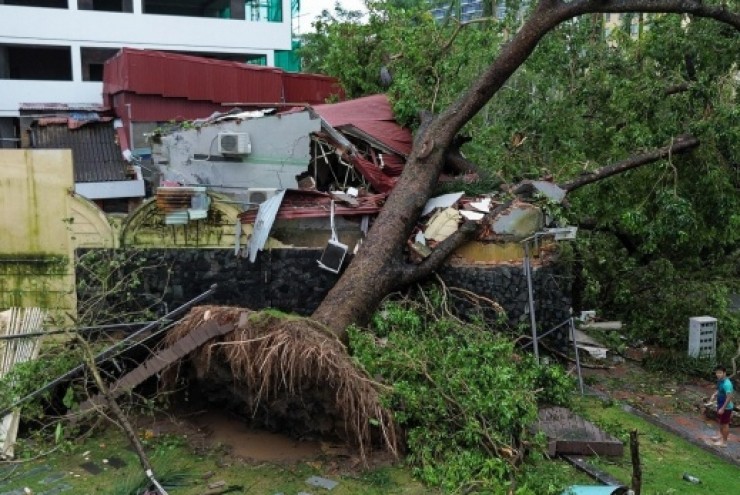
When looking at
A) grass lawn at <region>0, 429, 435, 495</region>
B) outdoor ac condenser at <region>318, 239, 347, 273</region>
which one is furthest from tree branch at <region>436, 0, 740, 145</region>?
grass lawn at <region>0, 429, 435, 495</region>

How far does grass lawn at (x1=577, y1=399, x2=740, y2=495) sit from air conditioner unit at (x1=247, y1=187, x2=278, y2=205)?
5.68 m

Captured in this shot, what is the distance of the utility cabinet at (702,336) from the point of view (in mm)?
12070

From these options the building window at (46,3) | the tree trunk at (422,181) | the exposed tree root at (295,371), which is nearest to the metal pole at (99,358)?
the exposed tree root at (295,371)

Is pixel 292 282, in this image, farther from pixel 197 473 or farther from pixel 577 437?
pixel 577 437

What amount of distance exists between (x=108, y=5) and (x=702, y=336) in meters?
19.7

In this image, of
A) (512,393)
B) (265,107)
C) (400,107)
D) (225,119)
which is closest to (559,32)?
(400,107)

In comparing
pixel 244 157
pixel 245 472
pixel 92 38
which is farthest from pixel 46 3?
pixel 245 472

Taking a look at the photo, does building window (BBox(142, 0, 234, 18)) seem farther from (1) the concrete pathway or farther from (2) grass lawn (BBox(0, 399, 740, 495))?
(1) the concrete pathway

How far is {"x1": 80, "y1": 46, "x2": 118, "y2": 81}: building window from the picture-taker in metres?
19.9

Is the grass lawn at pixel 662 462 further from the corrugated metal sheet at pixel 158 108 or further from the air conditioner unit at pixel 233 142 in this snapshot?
the corrugated metal sheet at pixel 158 108

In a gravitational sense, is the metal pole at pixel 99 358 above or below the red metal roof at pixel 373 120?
below

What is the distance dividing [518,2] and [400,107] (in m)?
3.68

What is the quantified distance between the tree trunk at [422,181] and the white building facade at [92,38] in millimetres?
12438

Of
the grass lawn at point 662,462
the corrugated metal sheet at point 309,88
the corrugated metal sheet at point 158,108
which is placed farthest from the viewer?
the corrugated metal sheet at point 309,88
